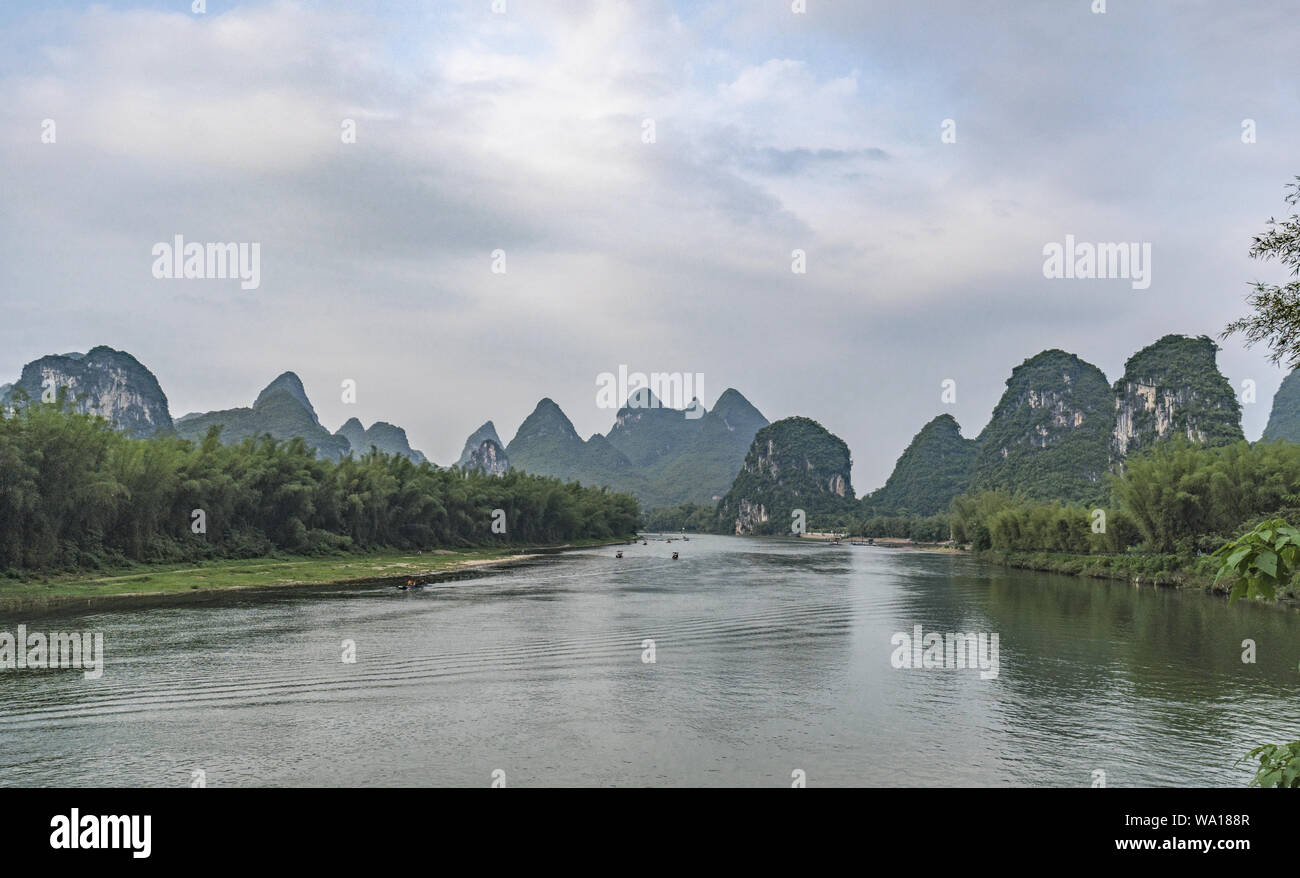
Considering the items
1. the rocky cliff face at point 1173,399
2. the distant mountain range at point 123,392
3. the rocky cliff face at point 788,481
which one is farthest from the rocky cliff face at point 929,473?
the distant mountain range at point 123,392

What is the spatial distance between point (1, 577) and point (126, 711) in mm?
20091

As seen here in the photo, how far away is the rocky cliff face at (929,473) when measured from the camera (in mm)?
167500

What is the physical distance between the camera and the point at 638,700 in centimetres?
1559

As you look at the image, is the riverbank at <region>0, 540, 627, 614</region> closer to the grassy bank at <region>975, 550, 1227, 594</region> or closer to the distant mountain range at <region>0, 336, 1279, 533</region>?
the distant mountain range at <region>0, 336, 1279, 533</region>

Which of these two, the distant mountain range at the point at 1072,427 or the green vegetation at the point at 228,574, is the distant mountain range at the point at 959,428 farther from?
the green vegetation at the point at 228,574

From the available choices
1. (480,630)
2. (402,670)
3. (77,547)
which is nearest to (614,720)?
(402,670)

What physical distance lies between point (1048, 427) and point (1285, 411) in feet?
99.4

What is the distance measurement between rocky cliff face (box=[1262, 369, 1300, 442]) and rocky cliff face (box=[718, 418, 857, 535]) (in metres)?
76.2

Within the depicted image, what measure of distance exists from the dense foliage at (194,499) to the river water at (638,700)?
7500 millimetres

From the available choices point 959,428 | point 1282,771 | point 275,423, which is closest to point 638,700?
point 1282,771

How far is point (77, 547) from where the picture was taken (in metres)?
33.0

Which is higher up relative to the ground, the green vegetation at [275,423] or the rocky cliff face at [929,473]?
the green vegetation at [275,423]

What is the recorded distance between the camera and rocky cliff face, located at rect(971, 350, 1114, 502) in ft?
372
